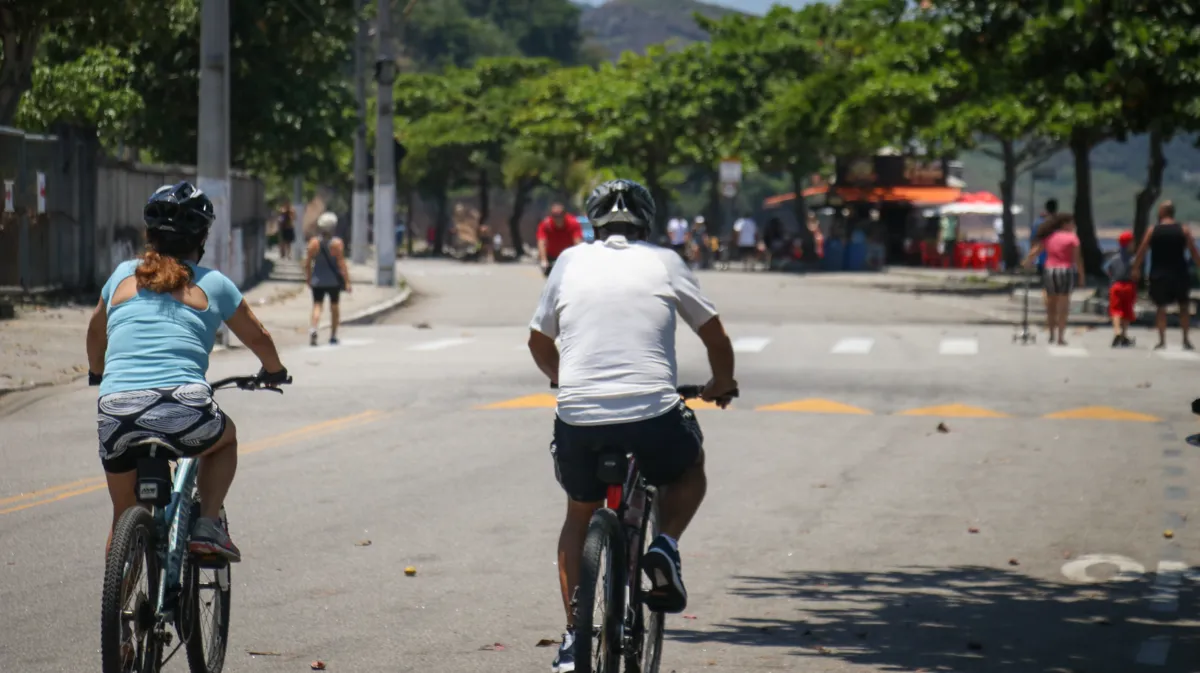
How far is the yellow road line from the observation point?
10977mm

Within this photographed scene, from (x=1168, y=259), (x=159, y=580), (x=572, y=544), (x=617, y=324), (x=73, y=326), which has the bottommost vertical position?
(x=73, y=326)

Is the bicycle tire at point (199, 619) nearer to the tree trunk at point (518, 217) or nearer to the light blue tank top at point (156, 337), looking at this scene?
the light blue tank top at point (156, 337)

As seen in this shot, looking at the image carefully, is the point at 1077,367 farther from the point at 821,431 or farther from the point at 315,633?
the point at 315,633

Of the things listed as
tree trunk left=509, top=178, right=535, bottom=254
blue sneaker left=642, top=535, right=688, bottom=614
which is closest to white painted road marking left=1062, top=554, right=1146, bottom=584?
blue sneaker left=642, top=535, right=688, bottom=614

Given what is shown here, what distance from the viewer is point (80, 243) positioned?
2839cm

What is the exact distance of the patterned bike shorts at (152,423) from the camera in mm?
6055

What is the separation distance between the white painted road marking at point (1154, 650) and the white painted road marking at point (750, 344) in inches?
613

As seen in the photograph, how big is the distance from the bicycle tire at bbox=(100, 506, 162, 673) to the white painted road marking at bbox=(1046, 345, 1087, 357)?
18912 millimetres

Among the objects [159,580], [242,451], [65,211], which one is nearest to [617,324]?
[159,580]

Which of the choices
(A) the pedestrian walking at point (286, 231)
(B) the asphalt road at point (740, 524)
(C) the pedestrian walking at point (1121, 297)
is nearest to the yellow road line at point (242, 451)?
(B) the asphalt road at point (740, 524)

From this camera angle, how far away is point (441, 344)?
24.3 m

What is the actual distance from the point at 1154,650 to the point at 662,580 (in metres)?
2.50

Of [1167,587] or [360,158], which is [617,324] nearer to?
[1167,587]

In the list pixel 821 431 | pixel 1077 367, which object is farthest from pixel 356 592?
pixel 1077 367
